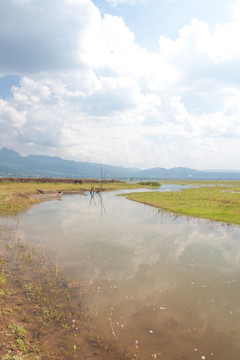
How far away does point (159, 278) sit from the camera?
12.8 metres

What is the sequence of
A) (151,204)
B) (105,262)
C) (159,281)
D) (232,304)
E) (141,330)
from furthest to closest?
(151,204) < (105,262) < (159,281) < (232,304) < (141,330)

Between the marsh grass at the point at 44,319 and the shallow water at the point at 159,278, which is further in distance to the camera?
the shallow water at the point at 159,278

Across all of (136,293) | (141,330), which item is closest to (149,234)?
(136,293)

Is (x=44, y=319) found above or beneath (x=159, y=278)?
above

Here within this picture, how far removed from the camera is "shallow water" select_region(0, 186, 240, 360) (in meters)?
8.14

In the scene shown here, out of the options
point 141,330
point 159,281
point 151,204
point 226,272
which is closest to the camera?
→ point 141,330

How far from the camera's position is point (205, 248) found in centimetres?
1792

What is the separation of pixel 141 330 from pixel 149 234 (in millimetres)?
13267

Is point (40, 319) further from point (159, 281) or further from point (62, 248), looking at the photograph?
point (62, 248)

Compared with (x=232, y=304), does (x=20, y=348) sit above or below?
above

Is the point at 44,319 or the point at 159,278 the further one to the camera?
the point at 159,278

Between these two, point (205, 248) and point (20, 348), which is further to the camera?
point (205, 248)

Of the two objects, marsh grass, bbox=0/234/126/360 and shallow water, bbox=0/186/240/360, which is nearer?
marsh grass, bbox=0/234/126/360

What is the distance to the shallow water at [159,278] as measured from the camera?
8141mm
